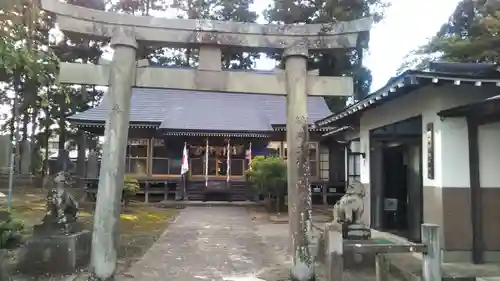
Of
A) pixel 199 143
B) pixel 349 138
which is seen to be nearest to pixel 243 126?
pixel 199 143

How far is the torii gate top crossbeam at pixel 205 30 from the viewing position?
6949 mm

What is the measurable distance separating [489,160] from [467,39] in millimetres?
11097

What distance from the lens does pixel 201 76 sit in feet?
23.6

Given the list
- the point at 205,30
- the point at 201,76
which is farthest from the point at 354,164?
the point at 205,30

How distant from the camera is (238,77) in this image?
725 centimetres

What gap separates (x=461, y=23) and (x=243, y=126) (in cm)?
1101

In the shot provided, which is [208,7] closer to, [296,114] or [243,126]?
[243,126]

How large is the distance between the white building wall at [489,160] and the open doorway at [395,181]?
252 cm

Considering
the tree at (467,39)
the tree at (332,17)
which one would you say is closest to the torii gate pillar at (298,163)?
the tree at (467,39)

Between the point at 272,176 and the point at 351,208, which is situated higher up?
the point at 272,176

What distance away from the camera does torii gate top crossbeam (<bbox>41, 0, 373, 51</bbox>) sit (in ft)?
22.8

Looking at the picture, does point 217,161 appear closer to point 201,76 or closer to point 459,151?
point 201,76

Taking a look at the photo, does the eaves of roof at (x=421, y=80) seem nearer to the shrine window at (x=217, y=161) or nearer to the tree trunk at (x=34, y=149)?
the shrine window at (x=217, y=161)

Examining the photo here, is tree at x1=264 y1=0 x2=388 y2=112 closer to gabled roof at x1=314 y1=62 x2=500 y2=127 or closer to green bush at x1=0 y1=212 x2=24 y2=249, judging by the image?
gabled roof at x1=314 y1=62 x2=500 y2=127
